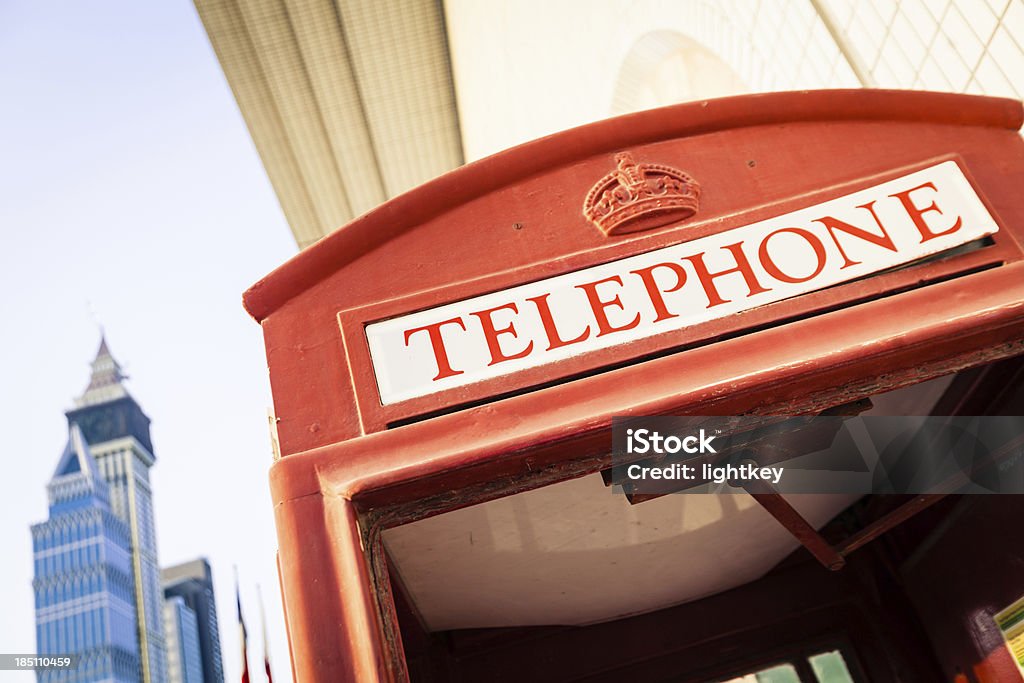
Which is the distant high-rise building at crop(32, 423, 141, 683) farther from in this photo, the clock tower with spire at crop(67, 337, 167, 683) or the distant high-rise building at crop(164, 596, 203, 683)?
the distant high-rise building at crop(164, 596, 203, 683)

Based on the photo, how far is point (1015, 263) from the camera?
158 cm

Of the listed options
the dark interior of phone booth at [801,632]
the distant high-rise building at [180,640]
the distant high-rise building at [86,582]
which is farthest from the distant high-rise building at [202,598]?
the dark interior of phone booth at [801,632]

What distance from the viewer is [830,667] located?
119 inches

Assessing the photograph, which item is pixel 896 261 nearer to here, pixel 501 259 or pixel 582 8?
pixel 501 259

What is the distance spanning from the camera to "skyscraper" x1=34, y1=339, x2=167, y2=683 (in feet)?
291

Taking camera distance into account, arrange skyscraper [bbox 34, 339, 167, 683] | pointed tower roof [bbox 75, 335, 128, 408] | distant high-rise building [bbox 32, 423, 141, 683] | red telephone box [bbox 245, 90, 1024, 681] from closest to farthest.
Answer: red telephone box [bbox 245, 90, 1024, 681]
distant high-rise building [bbox 32, 423, 141, 683]
skyscraper [bbox 34, 339, 167, 683]
pointed tower roof [bbox 75, 335, 128, 408]

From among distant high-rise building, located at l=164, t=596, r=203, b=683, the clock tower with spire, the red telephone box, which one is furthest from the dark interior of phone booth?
distant high-rise building, located at l=164, t=596, r=203, b=683

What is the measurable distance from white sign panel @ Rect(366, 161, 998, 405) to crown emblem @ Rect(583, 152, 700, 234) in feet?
0.27

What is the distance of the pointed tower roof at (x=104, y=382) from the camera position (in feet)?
351

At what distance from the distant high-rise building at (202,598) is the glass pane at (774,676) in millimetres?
107614

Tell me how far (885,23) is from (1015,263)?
3.78 ft

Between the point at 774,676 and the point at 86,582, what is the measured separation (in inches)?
3793

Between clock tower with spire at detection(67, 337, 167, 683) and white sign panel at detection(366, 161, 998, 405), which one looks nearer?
white sign panel at detection(366, 161, 998, 405)

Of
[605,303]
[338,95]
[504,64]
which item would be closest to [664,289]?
[605,303]
